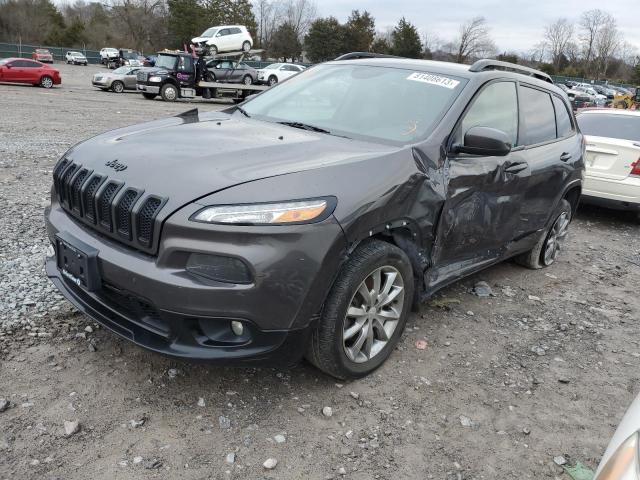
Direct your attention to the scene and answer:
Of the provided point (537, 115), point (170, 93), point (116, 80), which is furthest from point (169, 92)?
point (537, 115)

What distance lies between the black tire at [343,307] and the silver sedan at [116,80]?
2621 cm

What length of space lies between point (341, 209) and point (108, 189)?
1.14m

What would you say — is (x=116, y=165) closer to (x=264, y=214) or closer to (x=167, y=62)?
(x=264, y=214)

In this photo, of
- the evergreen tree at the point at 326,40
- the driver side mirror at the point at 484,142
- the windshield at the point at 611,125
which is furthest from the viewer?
the evergreen tree at the point at 326,40

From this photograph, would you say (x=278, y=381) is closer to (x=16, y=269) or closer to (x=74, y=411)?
(x=74, y=411)

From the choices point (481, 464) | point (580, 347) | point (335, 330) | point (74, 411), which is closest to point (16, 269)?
point (74, 411)

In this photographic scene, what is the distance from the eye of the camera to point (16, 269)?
4117mm

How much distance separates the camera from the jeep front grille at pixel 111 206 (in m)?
2.49

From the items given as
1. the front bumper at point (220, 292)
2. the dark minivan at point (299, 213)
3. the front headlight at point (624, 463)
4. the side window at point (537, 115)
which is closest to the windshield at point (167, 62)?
the dark minivan at point (299, 213)

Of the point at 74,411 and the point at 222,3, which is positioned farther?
the point at 222,3

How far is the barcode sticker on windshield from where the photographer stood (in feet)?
11.9

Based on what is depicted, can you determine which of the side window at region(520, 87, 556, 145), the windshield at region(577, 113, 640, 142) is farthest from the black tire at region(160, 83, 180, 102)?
the side window at region(520, 87, 556, 145)

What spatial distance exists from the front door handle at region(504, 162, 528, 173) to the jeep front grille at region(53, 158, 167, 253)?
2510 mm

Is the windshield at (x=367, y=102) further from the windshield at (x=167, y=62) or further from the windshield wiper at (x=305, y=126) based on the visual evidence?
the windshield at (x=167, y=62)
